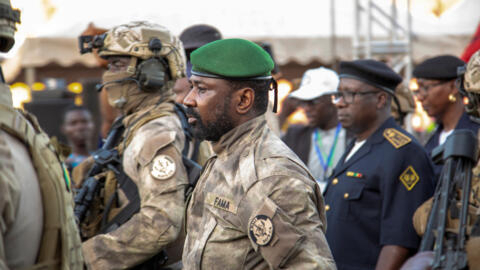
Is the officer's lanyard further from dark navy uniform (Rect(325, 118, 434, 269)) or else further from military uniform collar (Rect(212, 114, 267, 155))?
military uniform collar (Rect(212, 114, 267, 155))

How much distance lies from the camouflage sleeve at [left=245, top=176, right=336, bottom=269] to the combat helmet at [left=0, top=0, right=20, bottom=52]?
1.07 m

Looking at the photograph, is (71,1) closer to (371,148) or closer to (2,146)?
(371,148)

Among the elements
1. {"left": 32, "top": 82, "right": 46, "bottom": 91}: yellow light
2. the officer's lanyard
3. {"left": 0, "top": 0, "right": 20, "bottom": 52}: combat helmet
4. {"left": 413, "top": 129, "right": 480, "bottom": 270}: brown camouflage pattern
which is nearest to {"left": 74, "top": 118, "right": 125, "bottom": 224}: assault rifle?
{"left": 413, "top": 129, "right": 480, "bottom": 270}: brown camouflage pattern

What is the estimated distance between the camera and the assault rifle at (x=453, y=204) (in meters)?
3.08

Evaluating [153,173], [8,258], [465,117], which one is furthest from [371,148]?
[8,258]

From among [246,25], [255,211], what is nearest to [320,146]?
[255,211]

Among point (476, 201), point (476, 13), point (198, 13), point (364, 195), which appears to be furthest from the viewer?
point (476, 13)

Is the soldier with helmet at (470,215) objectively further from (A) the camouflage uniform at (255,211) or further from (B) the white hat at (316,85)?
(B) the white hat at (316,85)

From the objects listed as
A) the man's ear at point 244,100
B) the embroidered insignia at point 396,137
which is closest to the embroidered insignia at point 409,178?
the embroidered insignia at point 396,137

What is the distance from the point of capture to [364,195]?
173 inches

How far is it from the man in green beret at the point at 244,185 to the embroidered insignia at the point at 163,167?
882 mm

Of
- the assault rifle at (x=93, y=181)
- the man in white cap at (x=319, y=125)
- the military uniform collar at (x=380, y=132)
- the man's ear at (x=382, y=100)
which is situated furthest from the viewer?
the man in white cap at (x=319, y=125)

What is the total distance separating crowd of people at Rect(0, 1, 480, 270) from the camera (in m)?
2.27

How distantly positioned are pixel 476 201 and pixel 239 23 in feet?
25.6
